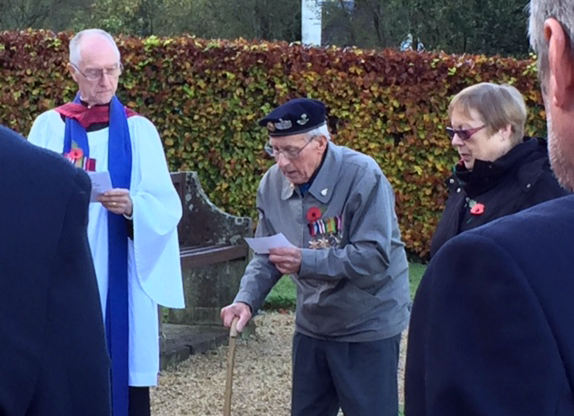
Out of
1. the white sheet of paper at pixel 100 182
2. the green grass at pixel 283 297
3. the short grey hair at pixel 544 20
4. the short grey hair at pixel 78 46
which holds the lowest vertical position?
the green grass at pixel 283 297

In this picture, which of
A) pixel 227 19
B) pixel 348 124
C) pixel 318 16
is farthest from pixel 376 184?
pixel 227 19

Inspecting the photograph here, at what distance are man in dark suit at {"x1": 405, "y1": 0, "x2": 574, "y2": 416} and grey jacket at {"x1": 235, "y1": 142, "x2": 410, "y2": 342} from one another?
292 cm

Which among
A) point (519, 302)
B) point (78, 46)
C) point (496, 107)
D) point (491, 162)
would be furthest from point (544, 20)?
point (78, 46)

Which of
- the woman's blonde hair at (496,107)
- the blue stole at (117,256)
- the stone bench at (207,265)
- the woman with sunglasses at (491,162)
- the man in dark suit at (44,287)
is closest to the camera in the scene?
the man in dark suit at (44,287)

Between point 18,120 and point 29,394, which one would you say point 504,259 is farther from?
point 18,120

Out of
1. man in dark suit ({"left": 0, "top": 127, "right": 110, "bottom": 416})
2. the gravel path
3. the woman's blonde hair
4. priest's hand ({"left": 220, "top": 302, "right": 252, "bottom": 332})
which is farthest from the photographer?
the gravel path

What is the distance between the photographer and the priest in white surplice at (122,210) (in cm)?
461

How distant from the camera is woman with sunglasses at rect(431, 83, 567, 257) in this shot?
13.0 ft

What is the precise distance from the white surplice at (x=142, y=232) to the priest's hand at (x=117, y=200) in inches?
2.5

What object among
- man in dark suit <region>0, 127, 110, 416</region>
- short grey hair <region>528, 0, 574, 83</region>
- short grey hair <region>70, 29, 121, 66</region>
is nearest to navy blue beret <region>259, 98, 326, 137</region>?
short grey hair <region>70, 29, 121, 66</region>

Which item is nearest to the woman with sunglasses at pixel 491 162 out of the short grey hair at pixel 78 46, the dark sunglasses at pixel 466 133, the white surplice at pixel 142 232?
the dark sunglasses at pixel 466 133

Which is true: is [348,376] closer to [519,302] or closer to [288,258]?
[288,258]

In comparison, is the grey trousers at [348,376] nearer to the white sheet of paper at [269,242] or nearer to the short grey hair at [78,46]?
the white sheet of paper at [269,242]

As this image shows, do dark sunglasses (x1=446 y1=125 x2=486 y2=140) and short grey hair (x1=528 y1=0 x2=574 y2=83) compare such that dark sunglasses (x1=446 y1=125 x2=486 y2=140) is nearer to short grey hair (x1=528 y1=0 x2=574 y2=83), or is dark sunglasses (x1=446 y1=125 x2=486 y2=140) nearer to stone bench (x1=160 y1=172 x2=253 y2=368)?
short grey hair (x1=528 y1=0 x2=574 y2=83)
